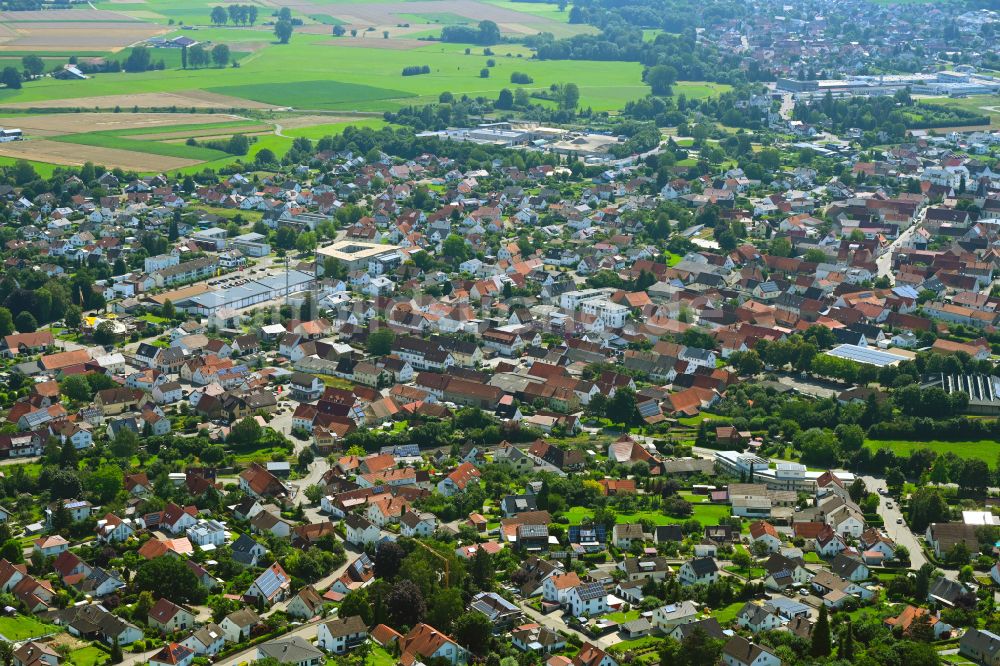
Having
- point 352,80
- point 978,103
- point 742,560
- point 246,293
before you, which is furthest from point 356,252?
point 978,103

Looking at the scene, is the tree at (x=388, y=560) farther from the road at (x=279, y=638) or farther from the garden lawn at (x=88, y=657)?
the garden lawn at (x=88, y=657)

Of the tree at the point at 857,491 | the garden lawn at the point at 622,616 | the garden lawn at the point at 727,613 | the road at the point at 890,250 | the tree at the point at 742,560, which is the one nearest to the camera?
the garden lawn at the point at 727,613

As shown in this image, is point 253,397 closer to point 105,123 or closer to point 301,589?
point 301,589

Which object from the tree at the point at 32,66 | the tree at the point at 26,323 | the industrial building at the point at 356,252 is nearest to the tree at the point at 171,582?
the tree at the point at 26,323

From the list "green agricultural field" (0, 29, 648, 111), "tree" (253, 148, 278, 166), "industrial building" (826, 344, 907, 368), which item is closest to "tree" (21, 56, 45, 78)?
"green agricultural field" (0, 29, 648, 111)

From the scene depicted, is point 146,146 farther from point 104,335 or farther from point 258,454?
point 258,454

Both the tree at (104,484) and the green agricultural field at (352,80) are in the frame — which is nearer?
the tree at (104,484)

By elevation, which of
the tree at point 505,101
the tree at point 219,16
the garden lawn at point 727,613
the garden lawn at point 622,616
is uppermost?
the tree at point 219,16
